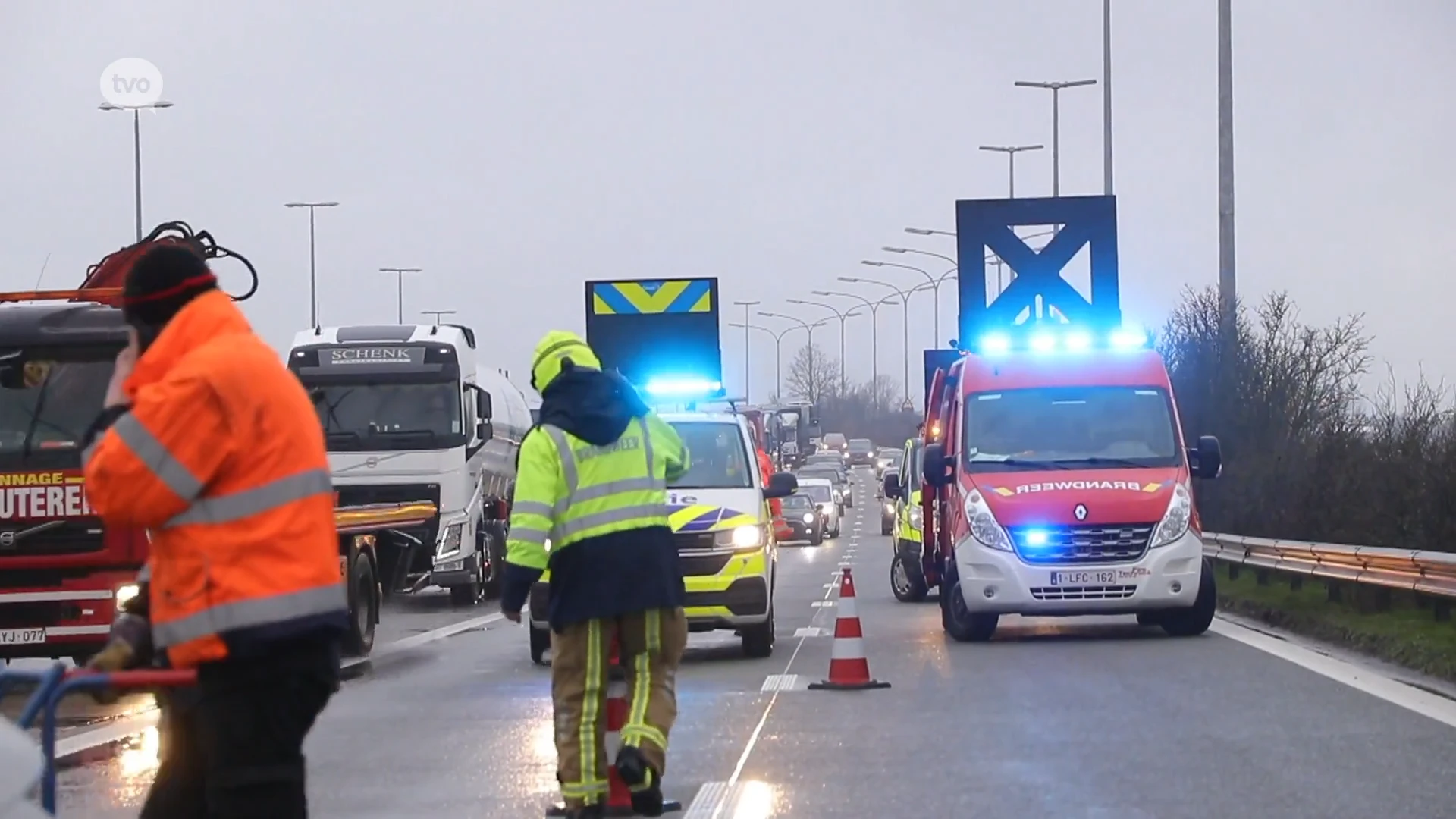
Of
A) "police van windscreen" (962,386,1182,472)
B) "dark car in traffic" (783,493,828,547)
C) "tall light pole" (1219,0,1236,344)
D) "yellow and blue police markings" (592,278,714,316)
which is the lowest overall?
"dark car in traffic" (783,493,828,547)

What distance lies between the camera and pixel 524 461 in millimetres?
8906

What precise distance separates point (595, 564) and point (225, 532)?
12.4ft

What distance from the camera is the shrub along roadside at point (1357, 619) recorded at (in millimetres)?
15188

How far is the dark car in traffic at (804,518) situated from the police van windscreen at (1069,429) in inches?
1291

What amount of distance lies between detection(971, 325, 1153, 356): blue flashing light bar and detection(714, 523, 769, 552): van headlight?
3520 millimetres

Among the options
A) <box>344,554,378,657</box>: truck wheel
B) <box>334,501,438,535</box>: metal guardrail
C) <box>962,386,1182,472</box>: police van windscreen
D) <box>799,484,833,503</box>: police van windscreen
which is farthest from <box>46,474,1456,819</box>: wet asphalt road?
<box>799,484,833,503</box>: police van windscreen

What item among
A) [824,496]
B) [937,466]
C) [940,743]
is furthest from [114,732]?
[824,496]

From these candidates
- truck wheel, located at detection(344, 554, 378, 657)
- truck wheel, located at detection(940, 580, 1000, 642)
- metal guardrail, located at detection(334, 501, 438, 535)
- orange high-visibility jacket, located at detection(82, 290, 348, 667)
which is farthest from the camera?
metal guardrail, located at detection(334, 501, 438, 535)

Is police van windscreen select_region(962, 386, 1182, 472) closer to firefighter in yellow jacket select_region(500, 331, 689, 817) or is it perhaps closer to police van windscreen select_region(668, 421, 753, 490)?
police van windscreen select_region(668, 421, 753, 490)

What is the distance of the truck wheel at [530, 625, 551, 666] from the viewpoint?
1702 centimetres

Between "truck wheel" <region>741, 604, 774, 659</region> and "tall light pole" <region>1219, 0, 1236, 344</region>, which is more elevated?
"tall light pole" <region>1219, 0, 1236, 344</region>

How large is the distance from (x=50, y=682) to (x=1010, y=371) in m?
14.9

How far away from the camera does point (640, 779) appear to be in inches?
340

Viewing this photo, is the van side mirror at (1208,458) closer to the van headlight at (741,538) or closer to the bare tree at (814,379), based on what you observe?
the van headlight at (741,538)
